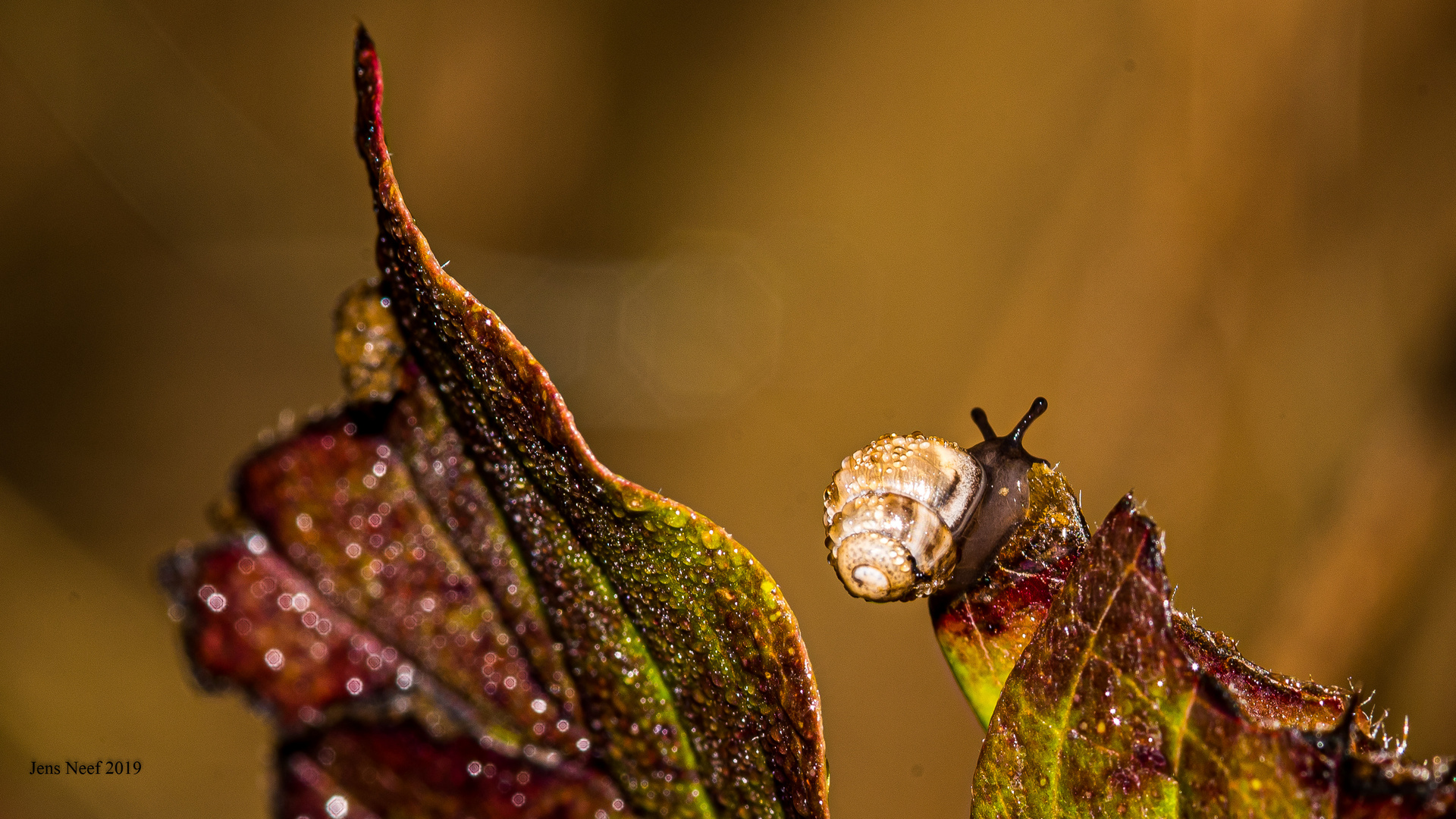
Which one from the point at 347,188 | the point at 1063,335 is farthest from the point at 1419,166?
the point at 347,188

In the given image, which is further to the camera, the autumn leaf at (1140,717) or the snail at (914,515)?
the snail at (914,515)

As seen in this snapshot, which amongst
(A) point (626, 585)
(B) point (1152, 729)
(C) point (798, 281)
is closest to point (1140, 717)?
(B) point (1152, 729)

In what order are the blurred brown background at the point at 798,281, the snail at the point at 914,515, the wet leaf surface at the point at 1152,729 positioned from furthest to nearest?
the blurred brown background at the point at 798,281 < the snail at the point at 914,515 < the wet leaf surface at the point at 1152,729

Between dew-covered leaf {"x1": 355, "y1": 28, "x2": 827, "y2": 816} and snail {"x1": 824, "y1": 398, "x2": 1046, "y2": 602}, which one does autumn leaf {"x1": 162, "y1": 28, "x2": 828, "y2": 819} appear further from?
snail {"x1": 824, "y1": 398, "x2": 1046, "y2": 602}

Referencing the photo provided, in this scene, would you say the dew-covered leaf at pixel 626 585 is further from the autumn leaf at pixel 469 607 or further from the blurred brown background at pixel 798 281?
the blurred brown background at pixel 798 281

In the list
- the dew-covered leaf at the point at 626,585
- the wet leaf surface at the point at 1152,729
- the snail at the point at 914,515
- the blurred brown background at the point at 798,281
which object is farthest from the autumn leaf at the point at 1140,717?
the blurred brown background at the point at 798,281

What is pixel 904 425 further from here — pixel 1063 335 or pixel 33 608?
pixel 33 608

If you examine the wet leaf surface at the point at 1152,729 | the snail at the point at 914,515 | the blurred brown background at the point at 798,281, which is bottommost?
the wet leaf surface at the point at 1152,729
